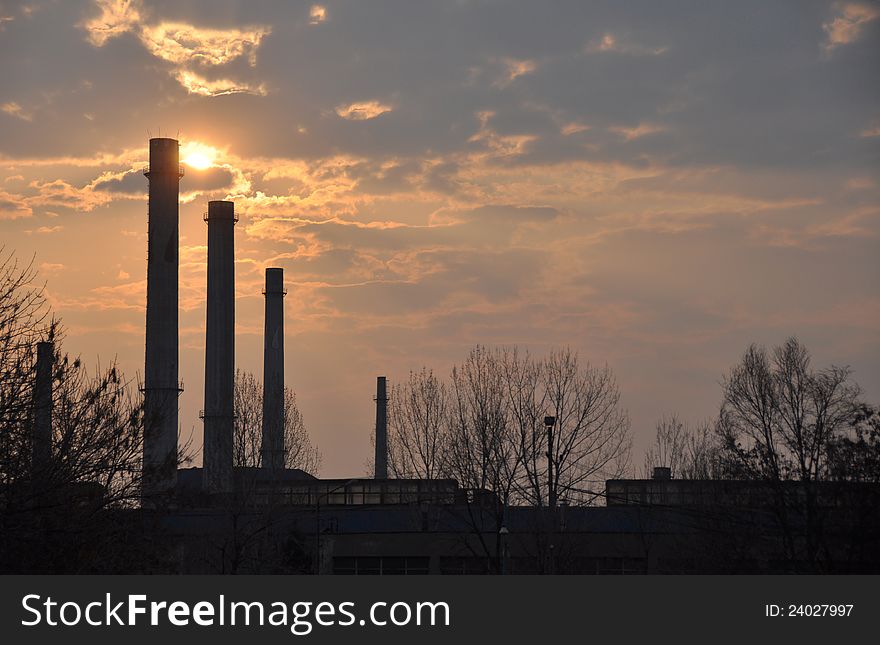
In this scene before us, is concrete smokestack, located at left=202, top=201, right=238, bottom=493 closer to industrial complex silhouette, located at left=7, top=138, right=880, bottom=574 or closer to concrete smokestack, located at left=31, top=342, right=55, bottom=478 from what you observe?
industrial complex silhouette, located at left=7, top=138, right=880, bottom=574

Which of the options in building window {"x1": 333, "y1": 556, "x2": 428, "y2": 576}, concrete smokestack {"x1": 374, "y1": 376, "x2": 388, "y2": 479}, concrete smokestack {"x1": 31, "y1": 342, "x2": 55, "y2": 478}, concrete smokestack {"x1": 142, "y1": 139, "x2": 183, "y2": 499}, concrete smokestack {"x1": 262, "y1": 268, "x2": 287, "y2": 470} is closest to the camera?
concrete smokestack {"x1": 31, "y1": 342, "x2": 55, "y2": 478}

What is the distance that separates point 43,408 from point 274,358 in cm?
5388

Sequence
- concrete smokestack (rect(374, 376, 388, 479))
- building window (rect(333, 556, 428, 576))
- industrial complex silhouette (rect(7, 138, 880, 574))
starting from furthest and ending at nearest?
concrete smokestack (rect(374, 376, 388, 479)) → building window (rect(333, 556, 428, 576)) → industrial complex silhouette (rect(7, 138, 880, 574))

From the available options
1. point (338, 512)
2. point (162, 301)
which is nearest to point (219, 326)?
point (162, 301)

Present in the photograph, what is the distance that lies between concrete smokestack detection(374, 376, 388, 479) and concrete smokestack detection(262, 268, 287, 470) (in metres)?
10.6

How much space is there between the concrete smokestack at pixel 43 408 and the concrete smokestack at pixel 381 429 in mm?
58440

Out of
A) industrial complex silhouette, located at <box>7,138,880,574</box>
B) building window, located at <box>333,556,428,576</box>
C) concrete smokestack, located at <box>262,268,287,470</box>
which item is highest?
concrete smokestack, located at <box>262,268,287,470</box>

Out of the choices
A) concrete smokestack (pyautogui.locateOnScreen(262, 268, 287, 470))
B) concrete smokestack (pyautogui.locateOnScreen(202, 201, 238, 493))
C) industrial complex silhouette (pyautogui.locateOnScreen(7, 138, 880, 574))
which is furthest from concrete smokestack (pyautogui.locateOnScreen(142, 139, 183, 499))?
concrete smokestack (pyautogui.locateOnScreen(262, 268, 287, 470))

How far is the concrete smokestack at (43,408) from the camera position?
21.7 metres

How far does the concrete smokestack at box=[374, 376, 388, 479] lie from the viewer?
82.2m

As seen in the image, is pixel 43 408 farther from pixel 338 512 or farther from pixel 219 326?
pixel 219 326

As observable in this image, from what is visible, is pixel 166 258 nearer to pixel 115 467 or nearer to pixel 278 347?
pixel 278 347

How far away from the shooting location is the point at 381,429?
3450 inches
